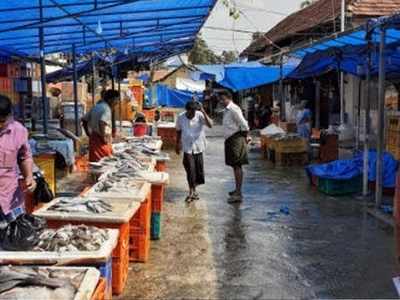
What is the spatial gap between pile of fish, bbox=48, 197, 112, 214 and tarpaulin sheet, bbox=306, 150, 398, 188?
237 inches

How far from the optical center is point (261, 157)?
683 inches

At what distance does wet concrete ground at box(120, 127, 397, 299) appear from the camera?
18.8 ft

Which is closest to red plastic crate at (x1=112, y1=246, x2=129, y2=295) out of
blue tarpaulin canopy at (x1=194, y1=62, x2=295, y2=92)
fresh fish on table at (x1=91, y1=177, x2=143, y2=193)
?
fresh fish on table at (x1=91, y1=177, x2=143, y2=193)

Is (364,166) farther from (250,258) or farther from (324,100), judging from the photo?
Result: (324,100)

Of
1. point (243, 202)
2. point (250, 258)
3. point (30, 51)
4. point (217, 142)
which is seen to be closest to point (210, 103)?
point (217, 142)

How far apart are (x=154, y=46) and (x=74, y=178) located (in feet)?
21.6

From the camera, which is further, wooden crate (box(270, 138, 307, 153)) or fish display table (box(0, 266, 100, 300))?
wooden crate (box(270, 138, 307, 153))

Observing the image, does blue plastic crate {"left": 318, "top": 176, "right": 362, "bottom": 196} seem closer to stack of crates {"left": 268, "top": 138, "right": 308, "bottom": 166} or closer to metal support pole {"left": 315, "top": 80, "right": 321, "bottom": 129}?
stack of crates {"left": 268, "top": 138, "right": 308, "bottom": 166}

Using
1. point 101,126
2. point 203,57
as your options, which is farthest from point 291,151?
point 203,57

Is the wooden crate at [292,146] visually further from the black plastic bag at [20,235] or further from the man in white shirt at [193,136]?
the black plastic bag at [20,235]

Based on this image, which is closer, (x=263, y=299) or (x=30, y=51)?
(x=263, y=299)

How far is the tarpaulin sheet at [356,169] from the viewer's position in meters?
10.1

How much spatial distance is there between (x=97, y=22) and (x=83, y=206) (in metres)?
5.99

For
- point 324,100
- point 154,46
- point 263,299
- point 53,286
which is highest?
point 154,46
